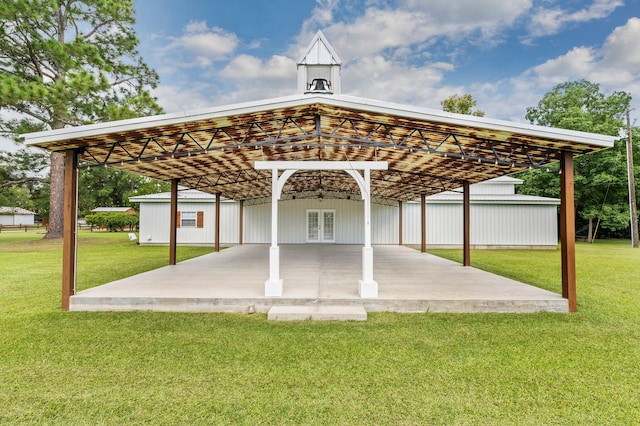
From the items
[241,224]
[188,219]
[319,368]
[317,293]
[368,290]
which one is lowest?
[319,368]

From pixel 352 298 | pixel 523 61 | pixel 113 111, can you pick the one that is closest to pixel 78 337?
pixel 352 298

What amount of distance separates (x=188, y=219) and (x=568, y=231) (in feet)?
51.0

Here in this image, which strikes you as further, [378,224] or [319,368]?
[378,224]

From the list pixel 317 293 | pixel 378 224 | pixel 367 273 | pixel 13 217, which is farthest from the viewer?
pixel 13 217

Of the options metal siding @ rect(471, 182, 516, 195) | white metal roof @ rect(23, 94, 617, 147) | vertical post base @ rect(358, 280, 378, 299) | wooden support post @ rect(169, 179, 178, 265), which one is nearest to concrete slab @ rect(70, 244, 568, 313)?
vertical post base @ rect(358, 280, 378, 299)

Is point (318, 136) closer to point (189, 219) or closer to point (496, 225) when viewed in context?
point (189, 219)

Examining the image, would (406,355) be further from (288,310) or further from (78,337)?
(78,337)

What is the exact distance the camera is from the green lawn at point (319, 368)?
2.53 metres

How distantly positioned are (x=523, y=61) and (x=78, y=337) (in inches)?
1220

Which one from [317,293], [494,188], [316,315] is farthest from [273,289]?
[494,188]

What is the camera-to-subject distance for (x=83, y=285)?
6.86 m

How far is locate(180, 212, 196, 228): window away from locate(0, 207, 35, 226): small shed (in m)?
43.5

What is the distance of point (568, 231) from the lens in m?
5.23

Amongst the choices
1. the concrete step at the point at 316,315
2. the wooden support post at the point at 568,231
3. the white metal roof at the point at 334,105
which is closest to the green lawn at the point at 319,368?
the concrete step at the point at 316,315
